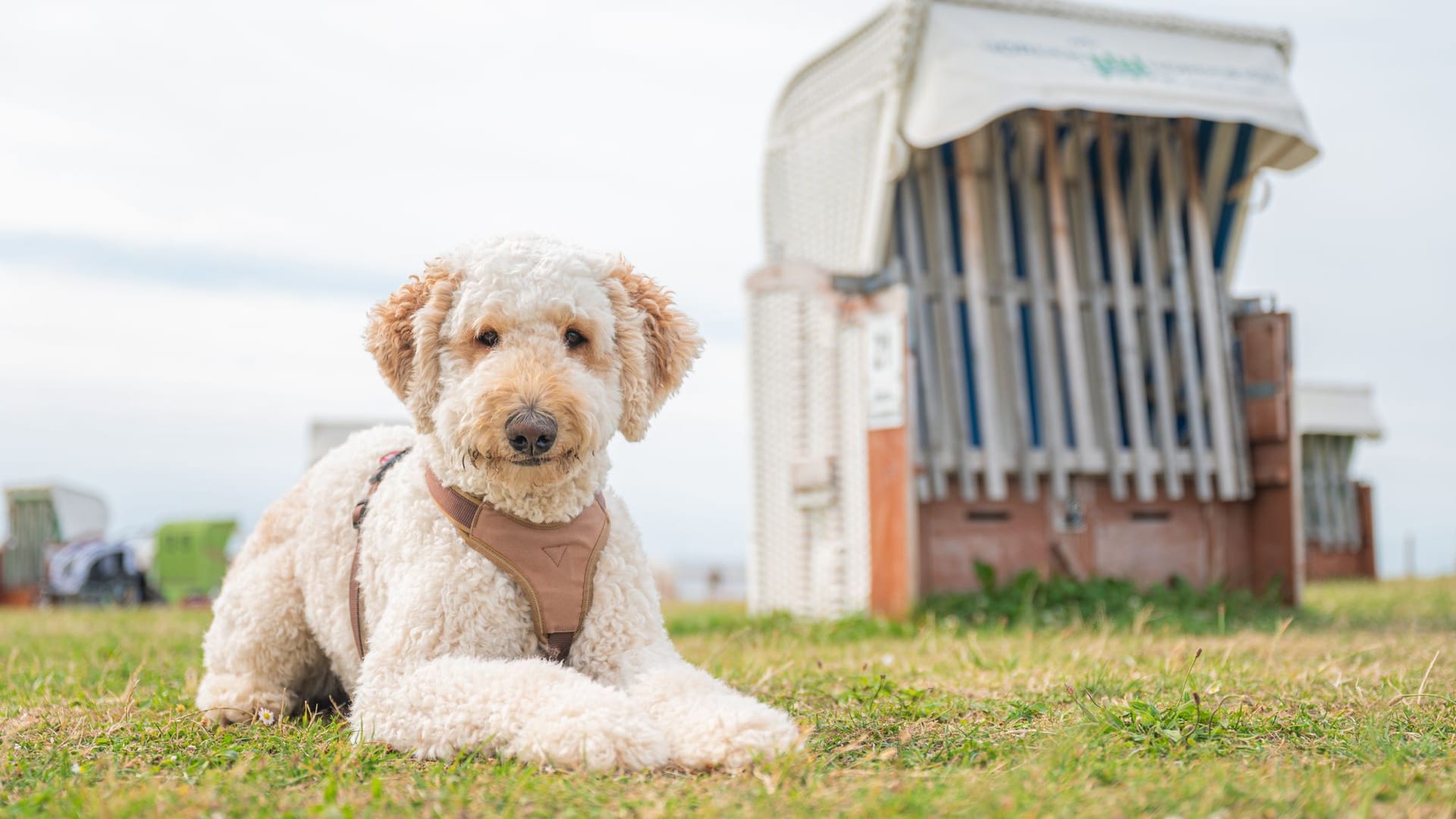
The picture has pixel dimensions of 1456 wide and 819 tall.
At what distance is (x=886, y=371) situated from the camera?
263 inches

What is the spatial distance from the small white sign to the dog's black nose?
13.6 feet

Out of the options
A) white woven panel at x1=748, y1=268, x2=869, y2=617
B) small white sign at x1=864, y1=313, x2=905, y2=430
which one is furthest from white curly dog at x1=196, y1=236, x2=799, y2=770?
white woven panel at x1=748, y1=268, x2=869, y2=617

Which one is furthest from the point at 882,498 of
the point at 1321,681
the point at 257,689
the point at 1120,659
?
the point at 257,689

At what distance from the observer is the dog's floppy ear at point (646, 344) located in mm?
2891

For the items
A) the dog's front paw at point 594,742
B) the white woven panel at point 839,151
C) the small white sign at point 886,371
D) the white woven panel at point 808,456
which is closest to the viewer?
the dog's front paw at point 594,742

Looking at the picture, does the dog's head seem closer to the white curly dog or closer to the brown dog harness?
the white curly dog

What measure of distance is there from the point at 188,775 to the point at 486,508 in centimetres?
86

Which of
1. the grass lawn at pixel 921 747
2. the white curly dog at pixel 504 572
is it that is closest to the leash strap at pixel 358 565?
the white curly dog at pixel 504 572

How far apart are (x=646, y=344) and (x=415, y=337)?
57 cm

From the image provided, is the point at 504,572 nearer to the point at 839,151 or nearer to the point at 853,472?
the point at 853,472

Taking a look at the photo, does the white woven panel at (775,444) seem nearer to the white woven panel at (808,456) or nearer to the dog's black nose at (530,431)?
the white woven panel at (808,456)

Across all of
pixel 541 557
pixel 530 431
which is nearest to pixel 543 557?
pixel 541 557

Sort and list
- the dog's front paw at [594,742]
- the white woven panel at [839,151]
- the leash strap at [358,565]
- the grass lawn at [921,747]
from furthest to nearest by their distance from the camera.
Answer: the white woven panel at [839,151]
the leash strap at [358,565]
the dog's front paw at [594,742]
the grass lawn at [921,747]

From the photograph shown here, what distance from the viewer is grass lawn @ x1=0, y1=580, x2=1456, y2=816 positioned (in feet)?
7.07
